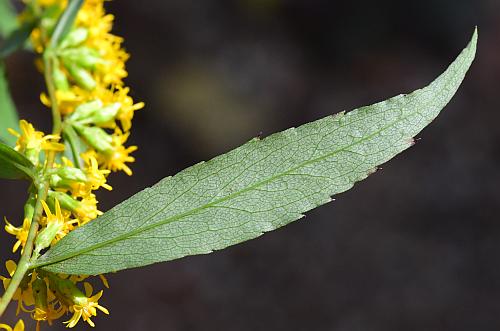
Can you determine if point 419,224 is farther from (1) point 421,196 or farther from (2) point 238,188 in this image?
(2) point 238,188

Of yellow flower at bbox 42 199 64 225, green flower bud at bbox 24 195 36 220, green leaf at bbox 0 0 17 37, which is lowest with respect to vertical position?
yellow flower at bbox 42 199 64 225

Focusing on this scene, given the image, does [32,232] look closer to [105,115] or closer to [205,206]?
[205,206]

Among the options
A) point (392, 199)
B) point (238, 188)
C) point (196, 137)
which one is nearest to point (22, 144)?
point (238, 188)

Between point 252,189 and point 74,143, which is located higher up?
point 74,143

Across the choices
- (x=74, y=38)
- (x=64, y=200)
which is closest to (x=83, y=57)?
(x=74, y=38)

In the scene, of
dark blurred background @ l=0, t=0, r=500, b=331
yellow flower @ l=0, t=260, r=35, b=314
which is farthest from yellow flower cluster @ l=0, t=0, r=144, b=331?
dark blurred background @ l=0, t=0, r=500, b=331

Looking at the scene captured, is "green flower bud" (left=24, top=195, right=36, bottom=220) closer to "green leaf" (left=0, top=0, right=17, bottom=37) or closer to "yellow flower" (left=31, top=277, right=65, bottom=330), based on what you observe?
"yellow flower" (left=31, top=277, right=65, bottom=330)

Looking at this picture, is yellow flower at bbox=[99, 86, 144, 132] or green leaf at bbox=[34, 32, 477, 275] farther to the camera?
yellow flower at bbox=[99, 86, 144, 132]
